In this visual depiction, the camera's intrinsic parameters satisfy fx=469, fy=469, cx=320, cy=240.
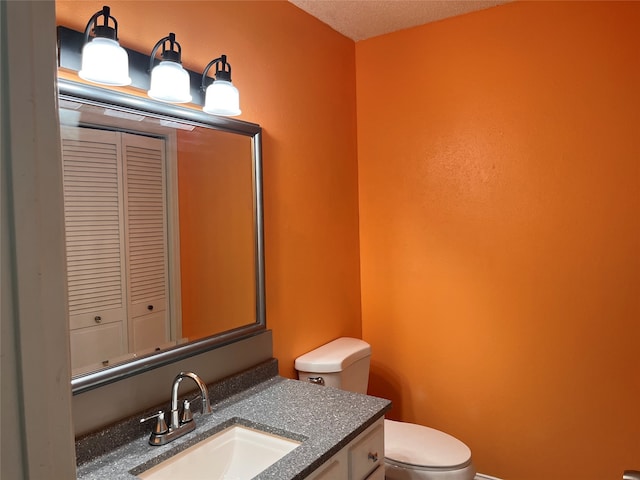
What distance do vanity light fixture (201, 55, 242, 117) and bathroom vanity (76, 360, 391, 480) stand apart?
96 centimetres

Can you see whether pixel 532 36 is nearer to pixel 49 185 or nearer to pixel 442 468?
pixel 442 468

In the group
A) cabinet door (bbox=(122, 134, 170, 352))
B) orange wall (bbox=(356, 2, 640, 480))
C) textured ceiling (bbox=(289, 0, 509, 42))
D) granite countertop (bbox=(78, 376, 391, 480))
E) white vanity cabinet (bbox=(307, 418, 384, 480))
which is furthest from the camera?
textured ceiling (bbox=(289, 0, 509, 42))

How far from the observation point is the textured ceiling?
215 centimetres

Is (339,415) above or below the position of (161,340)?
below

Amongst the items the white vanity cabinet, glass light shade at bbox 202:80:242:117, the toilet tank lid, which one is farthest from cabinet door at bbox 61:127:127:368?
the toilet tank lid

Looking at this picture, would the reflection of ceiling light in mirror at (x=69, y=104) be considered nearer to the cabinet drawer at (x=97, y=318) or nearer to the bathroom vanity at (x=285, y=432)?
the cabinet drawer at (x=97, y=318)

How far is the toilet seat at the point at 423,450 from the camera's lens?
1850mm

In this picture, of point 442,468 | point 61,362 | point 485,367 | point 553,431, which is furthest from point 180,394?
point 553,431

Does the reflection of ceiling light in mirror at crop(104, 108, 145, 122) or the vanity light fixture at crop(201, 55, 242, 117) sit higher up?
the vanity light fixture at crop(201, 55, 242, 117)

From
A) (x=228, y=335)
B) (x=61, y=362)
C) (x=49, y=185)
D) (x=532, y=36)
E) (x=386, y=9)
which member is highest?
(x=386, y=9)

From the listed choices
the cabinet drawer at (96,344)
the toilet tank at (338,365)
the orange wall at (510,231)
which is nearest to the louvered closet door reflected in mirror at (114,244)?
the cabinet drawer at (96,344)

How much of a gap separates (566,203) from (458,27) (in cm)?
99

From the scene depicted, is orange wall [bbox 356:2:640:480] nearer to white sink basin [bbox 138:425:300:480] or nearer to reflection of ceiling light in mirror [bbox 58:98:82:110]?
white sink basin [bbox 138:425:300:480]

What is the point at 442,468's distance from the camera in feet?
6.00
